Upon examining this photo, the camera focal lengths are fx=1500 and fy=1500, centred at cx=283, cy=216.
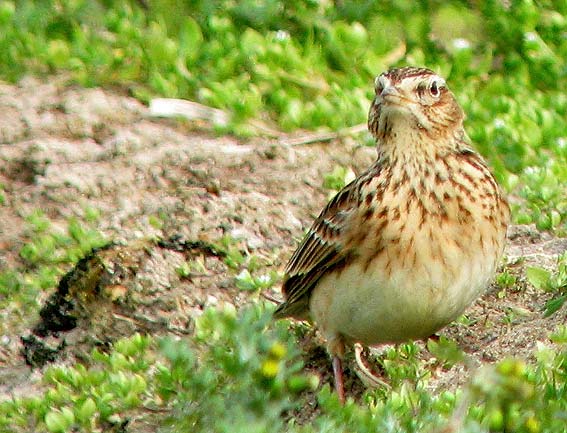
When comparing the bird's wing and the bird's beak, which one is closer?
the bird's beak

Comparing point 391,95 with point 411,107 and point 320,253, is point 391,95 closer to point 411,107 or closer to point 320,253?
point 411,107

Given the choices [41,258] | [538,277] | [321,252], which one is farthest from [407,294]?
[41,258]

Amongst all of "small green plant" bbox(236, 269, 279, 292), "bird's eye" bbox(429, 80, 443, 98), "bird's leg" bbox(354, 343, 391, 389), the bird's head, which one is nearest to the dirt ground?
"small green plant" bbox(236, 269, 279, 292)

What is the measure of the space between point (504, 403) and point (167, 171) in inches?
173

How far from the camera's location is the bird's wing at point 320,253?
19.7 feet

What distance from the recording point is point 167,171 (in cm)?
808

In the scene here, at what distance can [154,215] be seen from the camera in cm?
759

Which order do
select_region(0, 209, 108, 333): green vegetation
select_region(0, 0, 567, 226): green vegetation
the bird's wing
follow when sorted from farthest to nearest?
1. select_region(0, 0, 567, 226): green vegetation
2. select_region(0, 209, 108, 333): green vegetation
3. the bird's wing

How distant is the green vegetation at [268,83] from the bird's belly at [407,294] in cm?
27

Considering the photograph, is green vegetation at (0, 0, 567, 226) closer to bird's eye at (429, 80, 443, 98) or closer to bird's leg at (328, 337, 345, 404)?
bird's eye at (429, 80, 443, 98)

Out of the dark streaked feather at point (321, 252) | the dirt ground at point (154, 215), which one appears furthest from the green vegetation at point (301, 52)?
the dark streaked feather at point (321, 252)

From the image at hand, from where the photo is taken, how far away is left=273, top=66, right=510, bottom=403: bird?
18.8 feet

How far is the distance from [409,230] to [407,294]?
245 mm

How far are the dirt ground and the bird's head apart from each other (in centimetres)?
97
